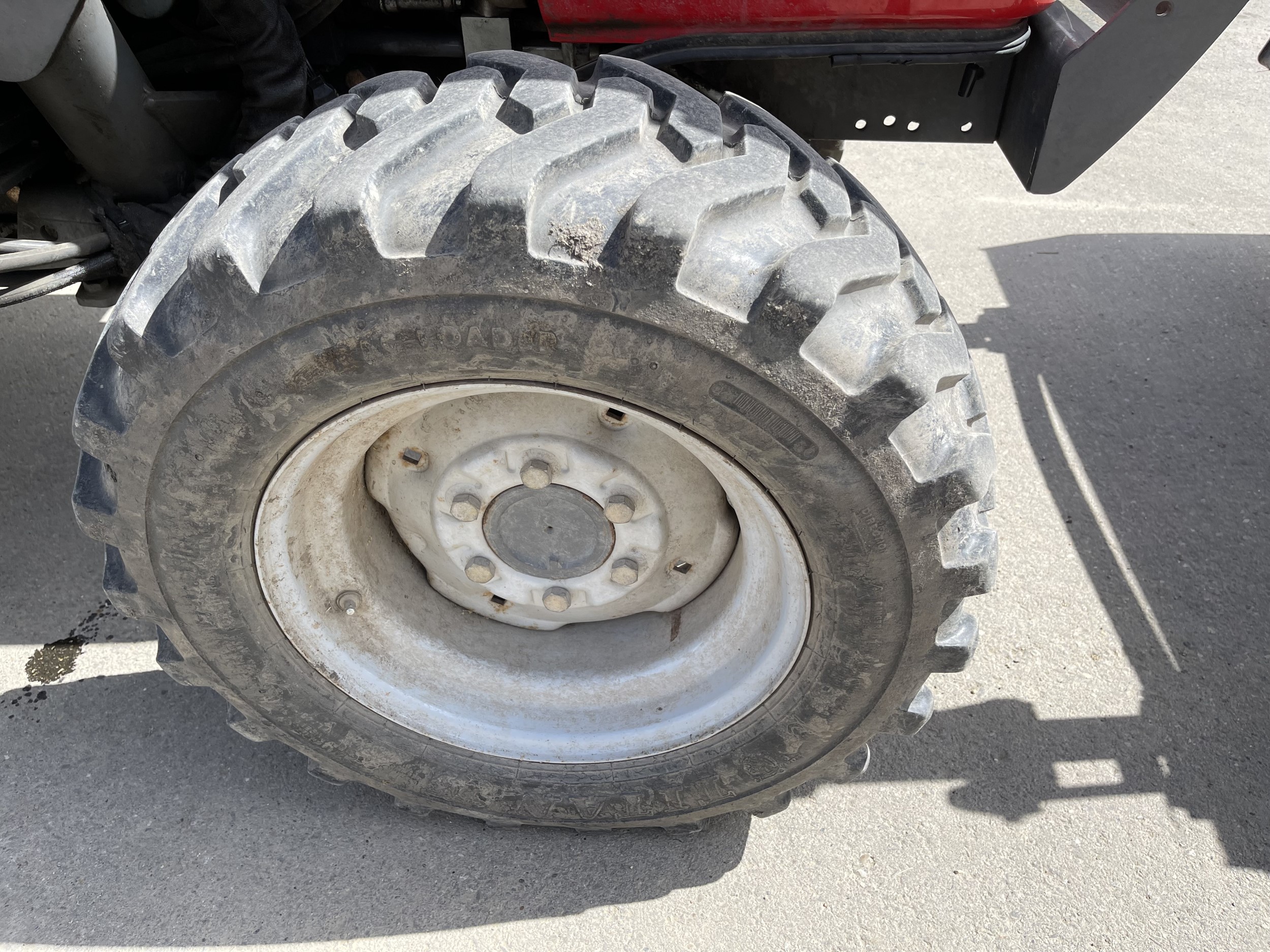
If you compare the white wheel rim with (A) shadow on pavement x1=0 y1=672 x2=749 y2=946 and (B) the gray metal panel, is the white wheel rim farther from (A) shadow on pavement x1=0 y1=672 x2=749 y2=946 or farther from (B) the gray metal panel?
(B) the gray metal panel

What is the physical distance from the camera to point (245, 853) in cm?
184

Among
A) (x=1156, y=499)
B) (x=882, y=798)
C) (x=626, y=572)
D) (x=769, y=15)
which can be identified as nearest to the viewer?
(x=769, y=15)

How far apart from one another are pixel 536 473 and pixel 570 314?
413 mm

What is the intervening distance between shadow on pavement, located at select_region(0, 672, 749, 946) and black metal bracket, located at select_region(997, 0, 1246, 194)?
142 centimetres

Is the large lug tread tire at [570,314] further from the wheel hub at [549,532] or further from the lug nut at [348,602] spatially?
the wheel hub at [549,532]

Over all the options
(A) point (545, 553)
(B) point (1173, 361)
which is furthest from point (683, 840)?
(B) point (1173, 361)

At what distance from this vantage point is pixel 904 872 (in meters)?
1.83

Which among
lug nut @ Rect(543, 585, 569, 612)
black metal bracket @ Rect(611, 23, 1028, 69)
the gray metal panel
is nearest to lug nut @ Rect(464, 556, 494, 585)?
lug nut @ Rect(543, 585, 569, 612)

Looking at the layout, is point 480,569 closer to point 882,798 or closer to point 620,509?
point 620,509

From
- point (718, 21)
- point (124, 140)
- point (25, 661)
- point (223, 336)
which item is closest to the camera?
point (223, 336)

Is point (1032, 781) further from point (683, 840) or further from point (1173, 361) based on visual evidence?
point (1173, 361)

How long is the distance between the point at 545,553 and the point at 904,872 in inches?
38.2

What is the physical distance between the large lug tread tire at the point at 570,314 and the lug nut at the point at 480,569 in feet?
1.32

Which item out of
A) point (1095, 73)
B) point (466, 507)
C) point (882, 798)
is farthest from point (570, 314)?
point (882, 798)
